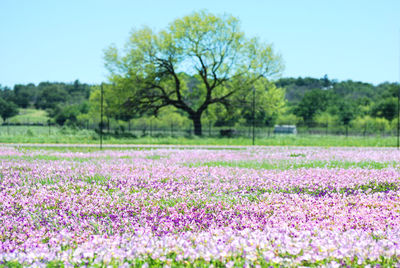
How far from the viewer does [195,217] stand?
5.66 meters

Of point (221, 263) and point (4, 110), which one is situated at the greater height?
point (4, 110)

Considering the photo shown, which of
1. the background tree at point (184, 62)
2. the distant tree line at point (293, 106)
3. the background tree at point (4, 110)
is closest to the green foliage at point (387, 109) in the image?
the distant tree line at point (293, 106)

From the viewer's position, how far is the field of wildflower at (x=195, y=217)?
139 inches

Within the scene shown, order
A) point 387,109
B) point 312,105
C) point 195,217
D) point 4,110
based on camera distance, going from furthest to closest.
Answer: point 312,105, point 387,109, point 4,110, point 195,217

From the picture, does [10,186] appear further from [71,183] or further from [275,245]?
[275,245]

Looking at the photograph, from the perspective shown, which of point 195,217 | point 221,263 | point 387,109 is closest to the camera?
point 221,263

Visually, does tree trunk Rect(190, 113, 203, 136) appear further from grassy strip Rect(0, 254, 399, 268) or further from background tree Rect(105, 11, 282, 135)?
grassy strip Rect(0, 254, 399, 268)

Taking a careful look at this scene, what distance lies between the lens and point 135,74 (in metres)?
37.2

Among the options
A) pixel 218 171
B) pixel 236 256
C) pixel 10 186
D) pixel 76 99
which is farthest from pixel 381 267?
pixel 76 99

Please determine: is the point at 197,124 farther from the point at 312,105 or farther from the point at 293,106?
the point at 293,106

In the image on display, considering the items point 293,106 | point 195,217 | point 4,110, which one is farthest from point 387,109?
point 195,217

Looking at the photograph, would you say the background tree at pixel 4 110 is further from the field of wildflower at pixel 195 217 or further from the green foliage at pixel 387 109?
the green foliage at pixel 387 109

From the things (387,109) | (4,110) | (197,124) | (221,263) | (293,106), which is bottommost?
(221,263)

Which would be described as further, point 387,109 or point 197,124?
point 387,109
